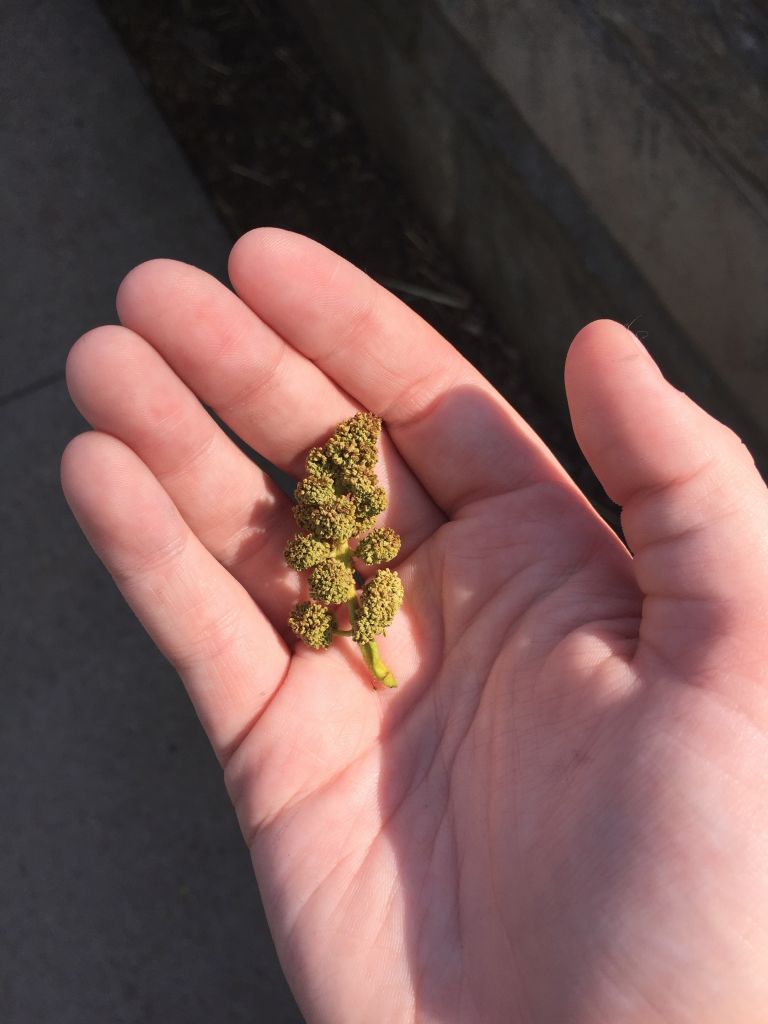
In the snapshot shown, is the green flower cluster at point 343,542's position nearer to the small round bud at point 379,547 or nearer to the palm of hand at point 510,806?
the small round bud at point 379,547

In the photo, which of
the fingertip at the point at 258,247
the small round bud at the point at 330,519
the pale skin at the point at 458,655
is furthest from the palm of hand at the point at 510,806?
the fingertip at the point at 258,247

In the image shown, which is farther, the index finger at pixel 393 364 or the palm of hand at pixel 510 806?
the index finger at pixel 393 364

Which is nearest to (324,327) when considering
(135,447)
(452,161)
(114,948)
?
(135,447)

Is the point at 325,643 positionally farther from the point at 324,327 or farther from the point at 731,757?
the point at 731,757

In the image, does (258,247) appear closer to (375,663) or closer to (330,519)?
(330,519)

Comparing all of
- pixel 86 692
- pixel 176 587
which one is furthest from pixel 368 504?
pixel 86 692

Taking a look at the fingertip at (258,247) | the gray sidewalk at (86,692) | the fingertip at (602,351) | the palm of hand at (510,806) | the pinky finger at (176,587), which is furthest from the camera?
the gray sidewalk at (86,692)

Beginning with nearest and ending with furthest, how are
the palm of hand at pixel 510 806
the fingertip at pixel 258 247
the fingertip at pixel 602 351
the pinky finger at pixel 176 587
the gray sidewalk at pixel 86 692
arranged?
the palm of hand at pixel 510 806, the fingertip at pixel 602 351, the pinky finger at pixel 176 587, the fingertip at pixel 258 247, the gray sidewalk at pixel 86 692

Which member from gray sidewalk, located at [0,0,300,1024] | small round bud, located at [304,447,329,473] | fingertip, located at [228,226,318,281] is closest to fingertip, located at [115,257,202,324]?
fingertip, located at [228,226,318,281]
